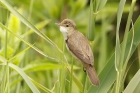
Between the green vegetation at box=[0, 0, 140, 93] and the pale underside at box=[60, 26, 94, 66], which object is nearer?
the green vegetation at box=[0, 0, 140, 93]

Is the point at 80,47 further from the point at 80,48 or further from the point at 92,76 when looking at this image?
the point at 92,76

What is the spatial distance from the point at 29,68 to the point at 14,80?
4.0 inches

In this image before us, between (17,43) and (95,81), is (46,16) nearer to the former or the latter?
(17,43)

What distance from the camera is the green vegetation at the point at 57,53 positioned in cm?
166

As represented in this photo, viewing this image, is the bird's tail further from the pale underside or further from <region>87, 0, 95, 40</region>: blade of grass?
<region>87, 0, 95, 40</region>: blade of grass

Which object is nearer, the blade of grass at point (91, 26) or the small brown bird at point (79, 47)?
the blade of grass at point (91, 26)

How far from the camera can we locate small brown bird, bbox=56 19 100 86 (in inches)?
78.4

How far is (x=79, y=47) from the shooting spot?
83.5 inches

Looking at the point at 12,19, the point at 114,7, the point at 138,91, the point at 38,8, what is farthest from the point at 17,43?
the point at 114,7

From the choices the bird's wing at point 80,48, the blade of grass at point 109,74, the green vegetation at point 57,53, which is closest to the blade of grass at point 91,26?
the green vegetation at point 57,53

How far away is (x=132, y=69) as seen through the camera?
4.32 metres

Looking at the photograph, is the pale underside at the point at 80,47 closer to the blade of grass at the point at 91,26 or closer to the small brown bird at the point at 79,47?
the small brown bird at the point at 79,47

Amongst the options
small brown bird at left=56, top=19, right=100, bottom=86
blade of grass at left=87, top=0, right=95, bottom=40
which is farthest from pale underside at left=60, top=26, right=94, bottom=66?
blade of grass at left=87, top=0, right=95, bottom=40

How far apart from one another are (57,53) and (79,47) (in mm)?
585
